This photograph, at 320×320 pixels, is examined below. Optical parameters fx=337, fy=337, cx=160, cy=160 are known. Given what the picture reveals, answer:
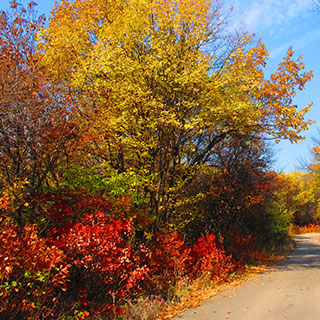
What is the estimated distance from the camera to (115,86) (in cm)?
1135

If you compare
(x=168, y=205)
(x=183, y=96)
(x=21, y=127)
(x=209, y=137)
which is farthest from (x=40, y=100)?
(x=209, y=137)

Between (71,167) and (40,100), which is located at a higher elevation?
(40,100)

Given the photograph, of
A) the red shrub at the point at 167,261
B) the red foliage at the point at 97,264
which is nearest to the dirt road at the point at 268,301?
the red shrub at the point at 167,261

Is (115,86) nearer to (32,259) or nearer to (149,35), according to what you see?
(149,35)

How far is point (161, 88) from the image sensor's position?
11.9m

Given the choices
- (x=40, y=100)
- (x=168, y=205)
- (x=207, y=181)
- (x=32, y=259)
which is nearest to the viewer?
(x=32, y=259)

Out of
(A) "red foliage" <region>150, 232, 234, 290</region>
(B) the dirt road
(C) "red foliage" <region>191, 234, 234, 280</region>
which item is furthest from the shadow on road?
(A) "red foliage" <region>150, 232, 234, 290</region>

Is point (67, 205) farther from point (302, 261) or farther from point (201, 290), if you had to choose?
point (302, 261)

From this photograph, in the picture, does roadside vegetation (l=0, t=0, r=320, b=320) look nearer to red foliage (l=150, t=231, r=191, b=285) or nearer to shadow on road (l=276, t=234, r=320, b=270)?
red foliage (l=150, t=231, r=191, b=285)

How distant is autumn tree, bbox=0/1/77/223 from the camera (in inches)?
282

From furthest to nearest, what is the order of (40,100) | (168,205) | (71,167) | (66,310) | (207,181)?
(207,181)
(168,205)
(71,167)
(40,100)
(66,310)

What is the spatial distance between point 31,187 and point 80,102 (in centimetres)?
299

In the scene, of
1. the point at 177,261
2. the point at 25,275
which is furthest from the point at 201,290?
the point at 25,275

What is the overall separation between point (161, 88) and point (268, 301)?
7.45 m
